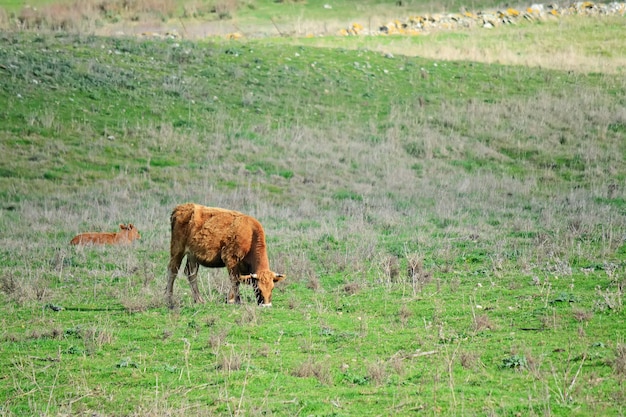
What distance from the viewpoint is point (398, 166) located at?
1196 inches

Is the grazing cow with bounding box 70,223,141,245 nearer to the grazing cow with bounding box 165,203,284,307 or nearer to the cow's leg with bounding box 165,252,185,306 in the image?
the cow's leg with bounding box 165,252,185,306

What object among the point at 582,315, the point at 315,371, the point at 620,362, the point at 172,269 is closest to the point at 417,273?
the point at 582,315

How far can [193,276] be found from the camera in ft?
48.9

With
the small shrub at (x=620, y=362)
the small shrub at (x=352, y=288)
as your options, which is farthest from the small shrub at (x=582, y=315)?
the small shrub at (x=352, y=288)

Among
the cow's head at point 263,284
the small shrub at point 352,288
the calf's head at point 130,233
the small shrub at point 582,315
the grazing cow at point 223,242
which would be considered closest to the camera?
the small shrub at point 582,315

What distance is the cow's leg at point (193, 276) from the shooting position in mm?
14648

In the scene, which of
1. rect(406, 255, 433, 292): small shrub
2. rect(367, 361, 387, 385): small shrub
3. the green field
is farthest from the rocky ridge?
rect(367, 361, 387, 385): small shrub

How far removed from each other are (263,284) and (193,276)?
5.29 ft

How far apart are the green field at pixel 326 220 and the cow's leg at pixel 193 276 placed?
0.18 m

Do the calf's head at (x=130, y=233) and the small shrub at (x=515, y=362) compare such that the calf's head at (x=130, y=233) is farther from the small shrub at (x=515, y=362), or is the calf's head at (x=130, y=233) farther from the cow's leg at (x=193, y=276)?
A: the small shrub at (x=515, y=362)

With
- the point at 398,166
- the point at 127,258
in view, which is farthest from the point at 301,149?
the point at 127,258

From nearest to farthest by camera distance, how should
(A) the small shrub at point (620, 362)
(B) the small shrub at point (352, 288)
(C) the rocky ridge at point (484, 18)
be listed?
(A) the small shrub at point (620, 362)
(B) the small shrub at point (352, 288)
(C) the rocky ridge at point (484, 18)

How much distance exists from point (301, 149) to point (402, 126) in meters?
5.53

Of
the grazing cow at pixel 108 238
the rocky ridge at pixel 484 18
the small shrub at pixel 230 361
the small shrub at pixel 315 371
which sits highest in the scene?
the rocky ridge at pixel 484 18
